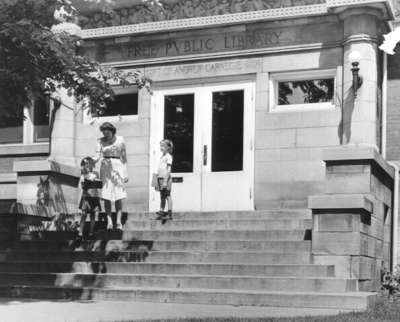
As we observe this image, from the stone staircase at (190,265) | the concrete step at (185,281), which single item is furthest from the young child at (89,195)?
the concrete step at (185,281)

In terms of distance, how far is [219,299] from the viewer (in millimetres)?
11180

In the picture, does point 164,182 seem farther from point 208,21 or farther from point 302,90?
point 208,21

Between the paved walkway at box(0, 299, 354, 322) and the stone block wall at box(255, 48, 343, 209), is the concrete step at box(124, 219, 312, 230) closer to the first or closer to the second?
the stone block wall at box(255, 48, 343, 209)

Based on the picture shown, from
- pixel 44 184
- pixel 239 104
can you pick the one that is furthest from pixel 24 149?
pixel 239 104

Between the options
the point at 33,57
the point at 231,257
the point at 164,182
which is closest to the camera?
the point at 33,57

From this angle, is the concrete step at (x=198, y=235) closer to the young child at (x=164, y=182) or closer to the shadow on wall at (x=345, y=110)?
the young child at (x=164, y=182)

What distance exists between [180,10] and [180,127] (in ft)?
7.53

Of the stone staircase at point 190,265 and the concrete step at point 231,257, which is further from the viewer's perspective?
the concrete step at point 231,257

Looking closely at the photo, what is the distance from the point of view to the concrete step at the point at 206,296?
10.6m

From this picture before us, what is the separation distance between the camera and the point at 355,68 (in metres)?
14.4

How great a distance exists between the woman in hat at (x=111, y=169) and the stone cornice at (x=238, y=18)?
3.01 m

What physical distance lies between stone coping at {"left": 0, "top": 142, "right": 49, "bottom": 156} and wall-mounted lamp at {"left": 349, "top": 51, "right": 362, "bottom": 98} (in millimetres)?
6685

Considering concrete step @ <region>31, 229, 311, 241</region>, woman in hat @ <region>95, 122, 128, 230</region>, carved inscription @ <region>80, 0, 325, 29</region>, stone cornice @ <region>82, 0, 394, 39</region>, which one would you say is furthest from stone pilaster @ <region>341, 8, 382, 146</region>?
woman in hat @ <region>95, 122, 128, 230</region>

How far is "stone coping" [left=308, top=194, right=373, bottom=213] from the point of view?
12039 millimetres
